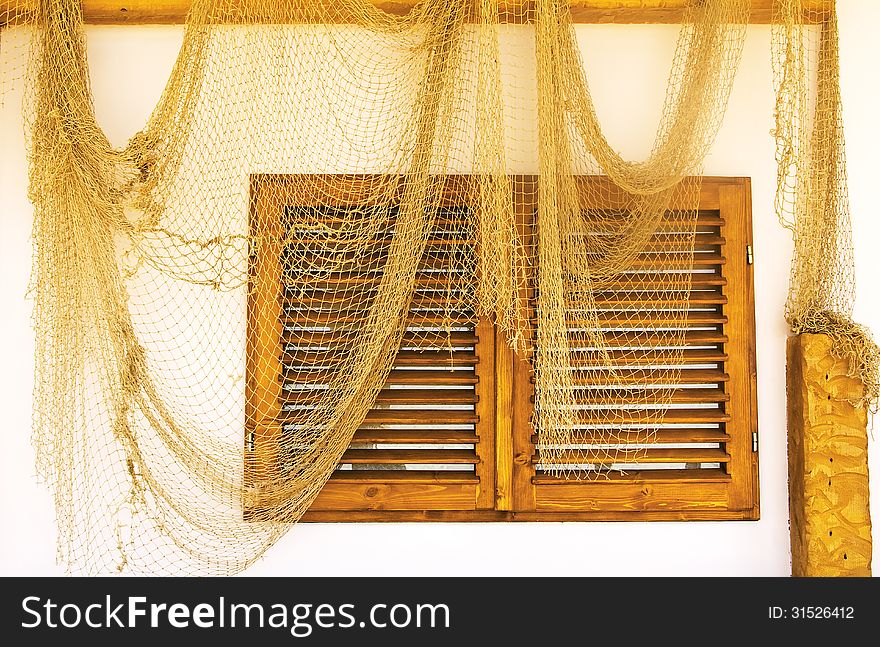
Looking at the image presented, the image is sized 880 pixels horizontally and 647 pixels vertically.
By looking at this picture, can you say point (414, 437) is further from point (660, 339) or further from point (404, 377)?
point (660, 339)

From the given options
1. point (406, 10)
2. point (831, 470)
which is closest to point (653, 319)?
point (831, 470)

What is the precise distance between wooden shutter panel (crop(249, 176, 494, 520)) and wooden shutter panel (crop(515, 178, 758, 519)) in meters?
0.18

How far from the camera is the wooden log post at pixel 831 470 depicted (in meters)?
1.89

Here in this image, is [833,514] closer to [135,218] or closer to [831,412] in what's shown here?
[831,412]

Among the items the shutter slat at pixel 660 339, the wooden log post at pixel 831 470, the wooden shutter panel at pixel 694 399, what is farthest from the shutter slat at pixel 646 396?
the wooden log post at pixel 831 470

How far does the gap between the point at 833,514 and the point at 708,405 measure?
405 millimetres

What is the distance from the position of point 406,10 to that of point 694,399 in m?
1.30

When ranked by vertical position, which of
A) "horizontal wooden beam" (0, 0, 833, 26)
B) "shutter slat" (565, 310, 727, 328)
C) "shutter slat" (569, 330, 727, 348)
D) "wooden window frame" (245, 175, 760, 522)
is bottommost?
"wooden window frame" (245, 175, 760, 522)

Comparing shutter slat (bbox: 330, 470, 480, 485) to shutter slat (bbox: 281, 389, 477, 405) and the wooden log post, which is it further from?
the wooden log post

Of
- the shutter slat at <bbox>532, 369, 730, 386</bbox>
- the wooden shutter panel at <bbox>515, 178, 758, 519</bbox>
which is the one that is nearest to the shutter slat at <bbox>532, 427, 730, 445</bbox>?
the wooden shutter panel at <bbox>515, 178, 758, 519</bbox>

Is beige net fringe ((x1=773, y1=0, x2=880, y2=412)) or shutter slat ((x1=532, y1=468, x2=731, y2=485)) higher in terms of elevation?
beige net fringe ((x1=773, y1=0, x2=880, y2=412))

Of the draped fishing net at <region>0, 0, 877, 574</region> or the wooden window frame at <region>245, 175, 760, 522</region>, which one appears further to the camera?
the wooden window frame at <region>245, 175, 760, 522</region>

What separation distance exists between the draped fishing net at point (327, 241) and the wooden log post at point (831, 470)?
0.26 ft

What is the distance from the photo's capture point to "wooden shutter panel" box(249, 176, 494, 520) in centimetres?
193
